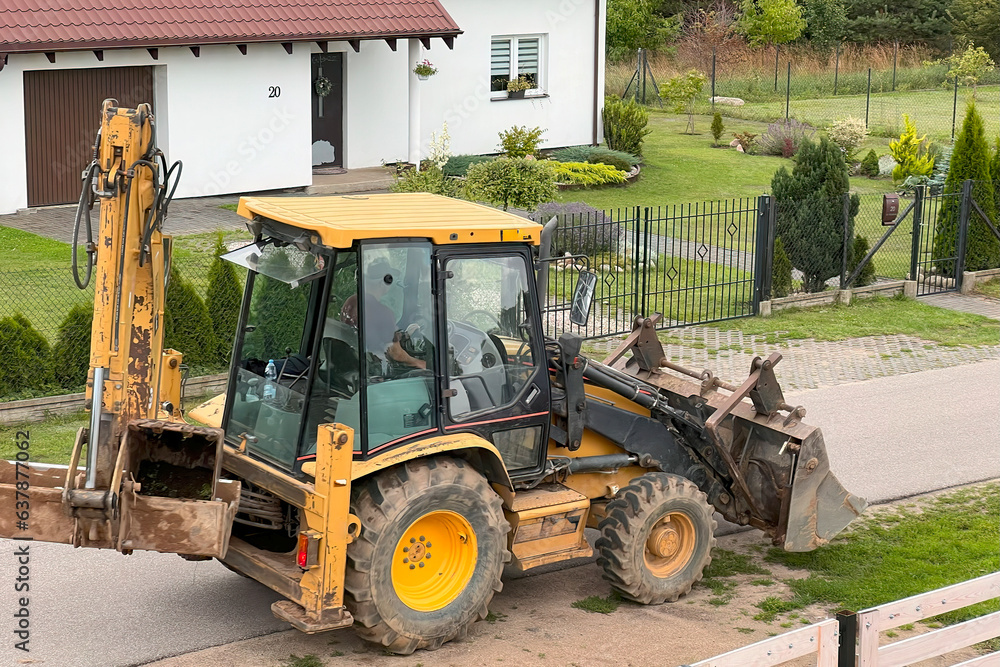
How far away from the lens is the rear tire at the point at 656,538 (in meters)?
8.06

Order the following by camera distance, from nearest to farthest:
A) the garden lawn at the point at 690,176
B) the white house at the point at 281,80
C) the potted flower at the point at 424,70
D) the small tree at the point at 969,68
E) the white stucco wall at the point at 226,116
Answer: the white house at the point at 281,80 → the white stucco wall at the point at 226,116 → the potted flower at the point at 424,70 → the garden lawn at the point at 690,176 → the small tree at the point at 969,68

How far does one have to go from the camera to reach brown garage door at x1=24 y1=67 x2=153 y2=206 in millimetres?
20219

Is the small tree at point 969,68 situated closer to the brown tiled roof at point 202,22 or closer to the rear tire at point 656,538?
the brown tiled roof at point 202,22

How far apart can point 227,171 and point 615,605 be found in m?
15.4

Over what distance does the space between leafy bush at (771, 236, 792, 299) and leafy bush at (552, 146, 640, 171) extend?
31.2ft

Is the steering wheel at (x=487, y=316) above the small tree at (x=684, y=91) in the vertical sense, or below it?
below

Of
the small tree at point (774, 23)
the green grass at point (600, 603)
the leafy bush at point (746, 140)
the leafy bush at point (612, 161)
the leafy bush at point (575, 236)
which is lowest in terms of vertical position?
the green grass at point (600, 603)

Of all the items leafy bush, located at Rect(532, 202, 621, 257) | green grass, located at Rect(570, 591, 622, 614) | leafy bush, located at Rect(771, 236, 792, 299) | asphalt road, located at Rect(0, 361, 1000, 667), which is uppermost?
leafy bush, located at Rect(532, 202, 621, 257)

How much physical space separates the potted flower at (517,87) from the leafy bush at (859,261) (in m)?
10.8

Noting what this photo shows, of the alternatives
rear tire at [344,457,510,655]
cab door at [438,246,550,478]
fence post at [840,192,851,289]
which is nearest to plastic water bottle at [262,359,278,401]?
rear tire at [344,457,510,655]

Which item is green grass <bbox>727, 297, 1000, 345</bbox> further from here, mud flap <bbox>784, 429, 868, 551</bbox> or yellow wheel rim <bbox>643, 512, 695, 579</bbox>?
yellow wheel rim <bbox>643, 512, 695, 579</bbox>

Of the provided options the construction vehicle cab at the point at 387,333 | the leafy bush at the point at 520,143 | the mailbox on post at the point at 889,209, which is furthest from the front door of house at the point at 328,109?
the construction vehicle cab at the point at 387,333

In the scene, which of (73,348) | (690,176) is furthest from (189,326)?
(690,176)

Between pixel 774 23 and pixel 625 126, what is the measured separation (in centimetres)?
1991
